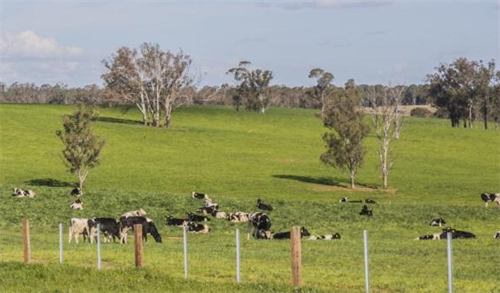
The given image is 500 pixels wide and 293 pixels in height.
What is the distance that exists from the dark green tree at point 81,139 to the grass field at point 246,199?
3304 millimetres

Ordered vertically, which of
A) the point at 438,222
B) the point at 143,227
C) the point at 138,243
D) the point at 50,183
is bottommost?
the point at 50,183

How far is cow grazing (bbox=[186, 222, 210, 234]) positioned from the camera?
4491cm

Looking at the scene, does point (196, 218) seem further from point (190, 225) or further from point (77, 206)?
point (77, 206)

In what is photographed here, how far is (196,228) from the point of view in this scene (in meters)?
45.1

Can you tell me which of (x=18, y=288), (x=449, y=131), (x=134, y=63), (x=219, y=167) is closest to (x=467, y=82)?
(x=449, y=131)

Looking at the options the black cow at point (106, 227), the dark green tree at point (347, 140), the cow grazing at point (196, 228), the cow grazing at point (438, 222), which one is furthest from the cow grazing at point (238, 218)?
the dark green tree at point (347, 140)

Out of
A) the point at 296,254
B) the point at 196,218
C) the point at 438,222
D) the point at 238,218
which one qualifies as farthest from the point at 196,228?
the point at 296,254

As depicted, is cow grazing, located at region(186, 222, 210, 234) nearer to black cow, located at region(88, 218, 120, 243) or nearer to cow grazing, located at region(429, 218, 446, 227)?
black cow, located at region(88, 218, 120, 243)

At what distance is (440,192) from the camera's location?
3270 inches

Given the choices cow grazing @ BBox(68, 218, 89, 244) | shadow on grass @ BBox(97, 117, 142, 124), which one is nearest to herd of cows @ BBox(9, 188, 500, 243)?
cow grazing @ BBox(68, 218, 89, 244)

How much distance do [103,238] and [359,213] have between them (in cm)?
1703

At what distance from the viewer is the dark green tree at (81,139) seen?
7425cm

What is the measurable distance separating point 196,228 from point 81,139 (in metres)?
32.0

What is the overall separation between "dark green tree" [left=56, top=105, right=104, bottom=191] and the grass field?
330cm
